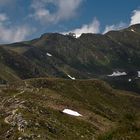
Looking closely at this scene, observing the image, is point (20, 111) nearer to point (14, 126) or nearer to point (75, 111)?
point (14, 126)

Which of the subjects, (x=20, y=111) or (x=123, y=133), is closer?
(x=123, y=133)

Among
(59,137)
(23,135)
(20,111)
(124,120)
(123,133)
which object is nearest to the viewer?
(123,133)

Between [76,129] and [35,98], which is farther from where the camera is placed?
[35,98]

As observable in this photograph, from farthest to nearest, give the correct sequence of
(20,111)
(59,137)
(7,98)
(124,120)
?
(7,98) < (20,111) < (59,137) < (124,120)

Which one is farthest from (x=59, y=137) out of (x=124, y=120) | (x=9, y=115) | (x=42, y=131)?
(x=124, y=120)

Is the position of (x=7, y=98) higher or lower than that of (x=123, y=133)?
lower

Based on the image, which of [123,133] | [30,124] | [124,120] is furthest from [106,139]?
[30,124]

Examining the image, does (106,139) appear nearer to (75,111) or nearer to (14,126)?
(14,126)

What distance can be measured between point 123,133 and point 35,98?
12310 centimetres

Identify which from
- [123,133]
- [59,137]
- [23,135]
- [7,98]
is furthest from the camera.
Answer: [7,98]

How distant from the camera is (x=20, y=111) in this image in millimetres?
135000

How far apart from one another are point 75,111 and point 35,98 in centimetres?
1671

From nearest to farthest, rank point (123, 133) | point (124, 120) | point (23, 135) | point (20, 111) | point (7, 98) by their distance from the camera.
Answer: point (123, 133), point (124, 120), point (23, 135), point (20, 111), point (7, 98)

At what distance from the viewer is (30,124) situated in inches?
4811
